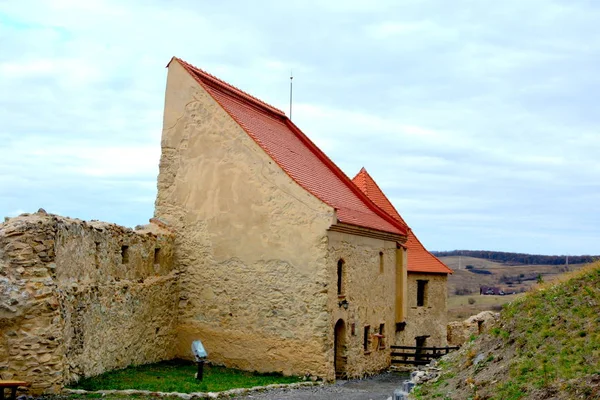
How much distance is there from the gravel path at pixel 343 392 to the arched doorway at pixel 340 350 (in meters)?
0.50

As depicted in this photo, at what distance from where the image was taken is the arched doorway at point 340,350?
2286 centimetres

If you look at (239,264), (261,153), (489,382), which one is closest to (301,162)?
(261,153)

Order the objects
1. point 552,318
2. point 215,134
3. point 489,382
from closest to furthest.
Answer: point 489,382 < point 552,318 < point 215,134

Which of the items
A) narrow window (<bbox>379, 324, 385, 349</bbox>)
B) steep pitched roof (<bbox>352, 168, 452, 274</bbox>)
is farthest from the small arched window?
steep pitched roof (<bbox>352, 168, 452, 274</bbox>)

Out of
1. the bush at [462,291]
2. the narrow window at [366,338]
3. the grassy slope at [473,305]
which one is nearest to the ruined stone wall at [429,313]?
the narrow window at [366,338]

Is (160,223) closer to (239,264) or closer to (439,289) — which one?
(239,264)

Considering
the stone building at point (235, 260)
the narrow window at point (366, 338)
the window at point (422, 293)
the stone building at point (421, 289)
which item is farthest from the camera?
the window at point (422, 293)

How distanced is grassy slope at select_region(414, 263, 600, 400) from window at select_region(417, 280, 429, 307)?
557 inches

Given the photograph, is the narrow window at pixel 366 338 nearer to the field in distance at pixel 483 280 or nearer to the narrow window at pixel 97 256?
the narrow window at pixel 97 256

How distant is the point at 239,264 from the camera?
22578mm

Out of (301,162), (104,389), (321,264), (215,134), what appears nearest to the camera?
(104,389)

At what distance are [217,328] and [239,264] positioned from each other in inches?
84.8

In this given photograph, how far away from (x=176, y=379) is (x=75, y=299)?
3.52 meters

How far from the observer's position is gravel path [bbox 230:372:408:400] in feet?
59.2
